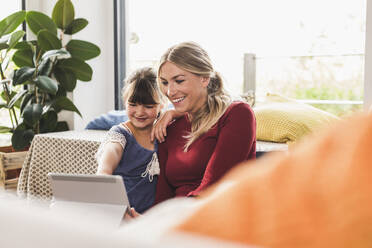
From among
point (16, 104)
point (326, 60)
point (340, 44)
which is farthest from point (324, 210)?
point (326, 60)

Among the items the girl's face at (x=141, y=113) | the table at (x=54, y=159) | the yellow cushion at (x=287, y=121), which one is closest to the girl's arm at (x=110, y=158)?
the girl's face at (x=141, y=113)

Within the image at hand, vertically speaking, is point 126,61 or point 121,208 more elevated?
point 126,61

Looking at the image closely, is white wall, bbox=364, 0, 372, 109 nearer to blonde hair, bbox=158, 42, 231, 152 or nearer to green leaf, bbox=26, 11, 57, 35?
blonde hair, bbox=158, 42, 231, 152

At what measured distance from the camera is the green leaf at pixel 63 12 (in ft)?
8.86

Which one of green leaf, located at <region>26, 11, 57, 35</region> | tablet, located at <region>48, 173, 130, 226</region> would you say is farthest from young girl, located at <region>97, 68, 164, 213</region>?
green leaf, located at <region>26, 11, 57, 35</region>

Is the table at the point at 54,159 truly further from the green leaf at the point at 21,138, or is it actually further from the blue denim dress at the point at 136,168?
the blue denim dress at the point at 136,168

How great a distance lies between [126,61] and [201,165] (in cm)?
194

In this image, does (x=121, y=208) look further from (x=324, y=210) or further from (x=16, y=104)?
(x=16, y=104)

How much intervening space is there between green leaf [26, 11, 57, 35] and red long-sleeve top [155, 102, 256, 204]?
1442mm

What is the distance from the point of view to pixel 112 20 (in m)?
3.22

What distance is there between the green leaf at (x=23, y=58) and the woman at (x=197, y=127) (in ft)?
4.77

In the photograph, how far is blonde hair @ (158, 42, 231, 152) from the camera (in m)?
1.54

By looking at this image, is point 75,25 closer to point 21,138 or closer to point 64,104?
point 64,104

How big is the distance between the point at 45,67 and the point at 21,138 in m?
0.46
